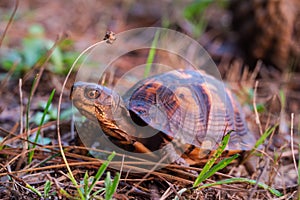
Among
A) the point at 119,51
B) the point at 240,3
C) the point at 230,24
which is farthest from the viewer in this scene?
the point at 230,24

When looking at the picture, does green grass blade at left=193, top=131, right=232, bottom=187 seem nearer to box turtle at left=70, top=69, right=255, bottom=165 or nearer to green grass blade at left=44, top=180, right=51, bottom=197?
box turtle at left=70, top=69, right=255, bottom=165

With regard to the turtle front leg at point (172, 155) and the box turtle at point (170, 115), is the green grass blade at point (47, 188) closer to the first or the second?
the box turtle at point (170, 115)

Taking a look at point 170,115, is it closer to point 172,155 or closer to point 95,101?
point 172,155

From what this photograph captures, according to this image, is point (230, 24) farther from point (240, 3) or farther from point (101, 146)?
point (101, 146)

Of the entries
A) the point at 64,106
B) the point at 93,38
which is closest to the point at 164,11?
the point at 93,38

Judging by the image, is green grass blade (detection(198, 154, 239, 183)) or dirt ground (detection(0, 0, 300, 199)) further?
dirt ground (detection(0, 0, 300, 199))

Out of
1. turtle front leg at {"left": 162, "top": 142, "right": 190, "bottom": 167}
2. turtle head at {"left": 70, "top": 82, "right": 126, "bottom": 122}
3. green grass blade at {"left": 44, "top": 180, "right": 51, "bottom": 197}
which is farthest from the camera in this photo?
turtle front leg at {"left": 162, "top": 142, "right": 190, "bottom": 167}

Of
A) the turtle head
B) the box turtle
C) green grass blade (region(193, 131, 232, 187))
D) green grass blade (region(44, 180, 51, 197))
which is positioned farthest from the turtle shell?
green grass blade (region(44, 180, 51, 197))

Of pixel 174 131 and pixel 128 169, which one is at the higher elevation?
pixel 174 131

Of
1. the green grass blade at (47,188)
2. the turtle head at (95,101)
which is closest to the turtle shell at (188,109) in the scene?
the turtle head at (95,101)
